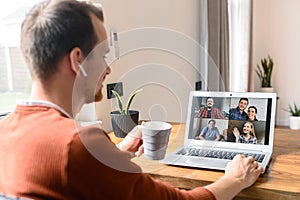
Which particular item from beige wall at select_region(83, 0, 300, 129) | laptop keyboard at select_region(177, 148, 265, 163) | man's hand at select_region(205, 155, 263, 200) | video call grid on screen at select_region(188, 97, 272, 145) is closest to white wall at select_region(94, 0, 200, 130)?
beige wall at select_region(83, 0, 300, 129)

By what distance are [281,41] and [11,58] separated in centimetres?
390

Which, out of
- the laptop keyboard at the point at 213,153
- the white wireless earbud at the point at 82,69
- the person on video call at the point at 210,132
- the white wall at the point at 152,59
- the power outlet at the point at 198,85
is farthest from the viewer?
the power outlet at the point at 198,85

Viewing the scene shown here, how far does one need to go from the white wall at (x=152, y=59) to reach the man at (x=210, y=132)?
138 millimetres

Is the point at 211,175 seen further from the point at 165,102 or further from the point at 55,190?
the point at 165,102

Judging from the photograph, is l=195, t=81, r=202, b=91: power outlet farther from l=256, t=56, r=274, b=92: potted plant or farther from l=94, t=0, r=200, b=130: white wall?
l=256, t=56, r=274, b=92: potted plant

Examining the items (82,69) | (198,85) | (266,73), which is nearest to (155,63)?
(198,85)

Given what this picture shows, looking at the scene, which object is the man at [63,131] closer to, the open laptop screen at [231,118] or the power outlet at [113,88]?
the open laptop screen at [231,118]

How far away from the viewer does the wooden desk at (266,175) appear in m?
1.01

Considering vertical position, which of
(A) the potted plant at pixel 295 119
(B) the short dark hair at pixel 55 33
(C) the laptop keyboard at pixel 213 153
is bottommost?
(A) the potted plant at pixel 295 119

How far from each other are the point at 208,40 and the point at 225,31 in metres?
0.39

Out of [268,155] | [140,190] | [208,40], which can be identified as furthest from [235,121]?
[208,40]

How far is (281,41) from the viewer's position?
15.1ft

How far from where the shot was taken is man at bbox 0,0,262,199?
0.69 meters

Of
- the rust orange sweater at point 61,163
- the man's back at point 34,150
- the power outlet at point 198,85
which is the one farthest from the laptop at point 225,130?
the power outlet at point 198,85
